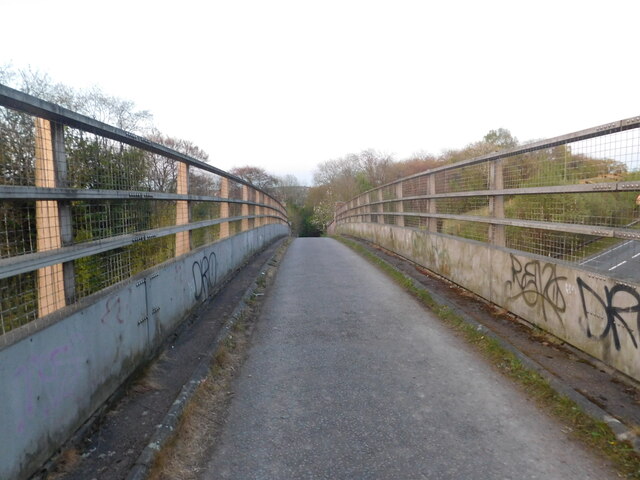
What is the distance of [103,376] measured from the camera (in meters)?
2.89

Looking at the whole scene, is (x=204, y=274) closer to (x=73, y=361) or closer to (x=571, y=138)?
(x=73, y=361)

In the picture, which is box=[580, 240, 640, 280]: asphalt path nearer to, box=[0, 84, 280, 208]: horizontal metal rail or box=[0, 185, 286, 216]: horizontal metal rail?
box=[0, 185, 286, 216]: horizontal metal rail

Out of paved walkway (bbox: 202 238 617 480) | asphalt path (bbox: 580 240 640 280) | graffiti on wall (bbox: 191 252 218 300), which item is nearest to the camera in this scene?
paved walkway (bbox: 202 238 617 480)

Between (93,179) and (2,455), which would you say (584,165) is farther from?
(2,455)

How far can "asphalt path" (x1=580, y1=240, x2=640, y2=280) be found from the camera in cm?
325

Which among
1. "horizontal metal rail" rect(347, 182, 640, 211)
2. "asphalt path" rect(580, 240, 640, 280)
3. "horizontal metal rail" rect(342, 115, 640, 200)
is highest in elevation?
"horizontal metal rail" rect(342, 115, 640, 200)

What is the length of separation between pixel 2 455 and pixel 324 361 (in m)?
2.56

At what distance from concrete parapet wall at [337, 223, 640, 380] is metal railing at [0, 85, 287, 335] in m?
3.61

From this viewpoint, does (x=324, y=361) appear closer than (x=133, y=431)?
No

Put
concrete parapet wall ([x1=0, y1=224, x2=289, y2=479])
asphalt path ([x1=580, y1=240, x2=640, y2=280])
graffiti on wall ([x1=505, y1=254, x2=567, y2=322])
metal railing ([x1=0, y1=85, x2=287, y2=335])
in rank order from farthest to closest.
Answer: graffiti on wall ([x1=505, y1=254, x2=567, y2=322]) < asphalt path ([x1=580, y1=240, x2=640, y2=280]) < metal railing ([x1=0, y1=85, x2=287, y2=335]) < concrete parapet wall ([x1=0, y1=224, x2=289, y2=479])

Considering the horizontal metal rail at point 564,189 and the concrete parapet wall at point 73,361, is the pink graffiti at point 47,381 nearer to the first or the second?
the concrete parapet wall at point 73,361

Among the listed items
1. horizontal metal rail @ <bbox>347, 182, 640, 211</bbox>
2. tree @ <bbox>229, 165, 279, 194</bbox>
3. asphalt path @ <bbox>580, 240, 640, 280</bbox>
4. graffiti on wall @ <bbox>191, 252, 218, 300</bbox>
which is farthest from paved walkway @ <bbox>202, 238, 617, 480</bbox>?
tree @ <bbox>229, 165, 279, 194</bbox>

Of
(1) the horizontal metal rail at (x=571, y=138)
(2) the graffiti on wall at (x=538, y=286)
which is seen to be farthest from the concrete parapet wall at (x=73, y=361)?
(1) the horizontal metal rail at (x=571, y=138)

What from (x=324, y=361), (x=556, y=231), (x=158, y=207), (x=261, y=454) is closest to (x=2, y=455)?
(x=261, y=454)
